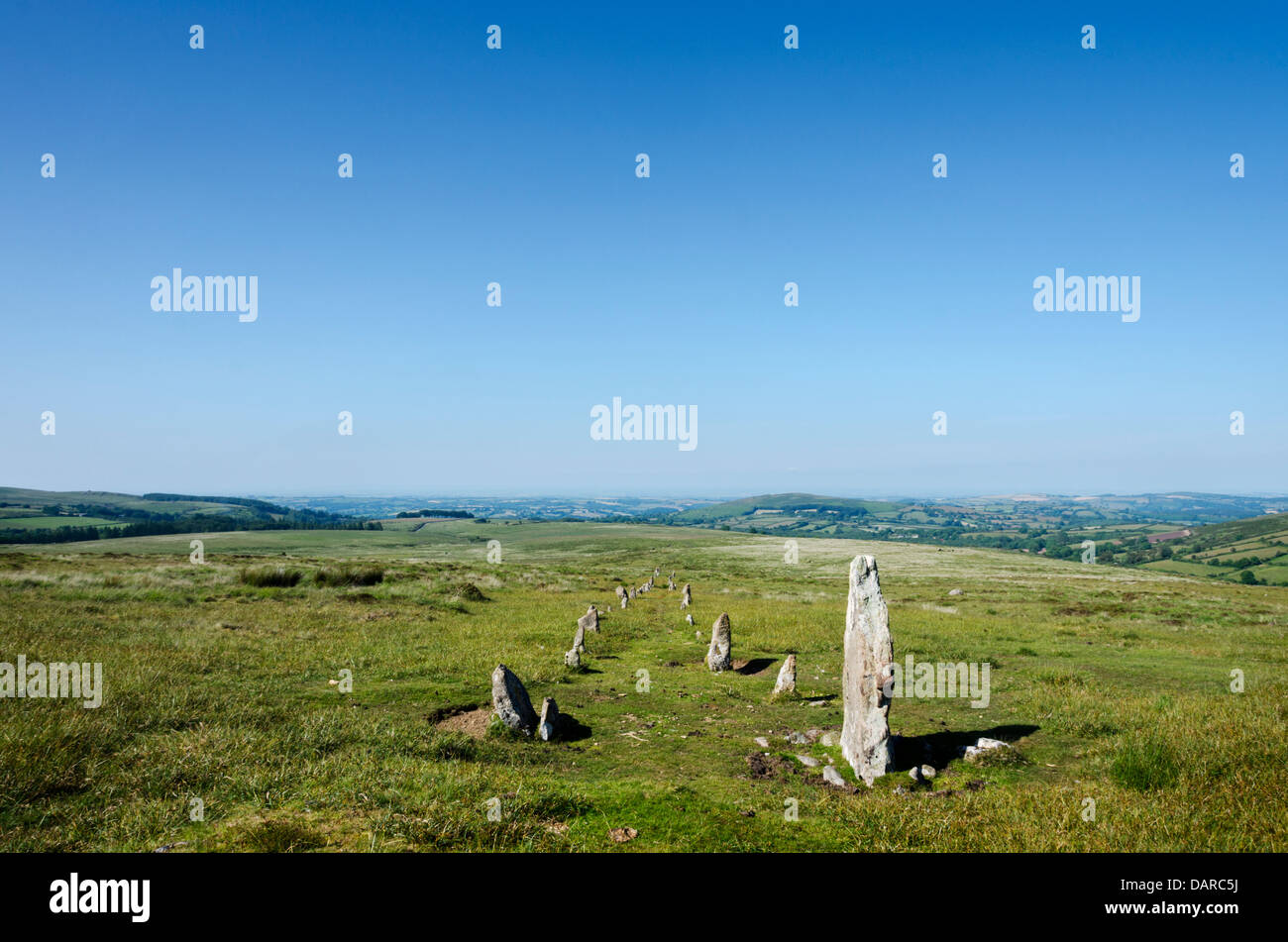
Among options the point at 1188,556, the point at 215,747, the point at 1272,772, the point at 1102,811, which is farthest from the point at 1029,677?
the point at 1188,556

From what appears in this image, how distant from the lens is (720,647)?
19.5 m

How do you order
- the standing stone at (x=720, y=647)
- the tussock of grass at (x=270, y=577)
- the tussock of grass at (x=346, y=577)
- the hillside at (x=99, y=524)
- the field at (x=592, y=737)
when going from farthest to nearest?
the hillside at (x=99, y=524) < the tussock of grass at (x=346, y=577) < the tussock of grass at (x=270, y=577) < the standing stone at (x=720, y=647) < the field at (x=592, y=737)

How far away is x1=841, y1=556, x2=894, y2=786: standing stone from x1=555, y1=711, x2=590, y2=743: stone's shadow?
5.88 meters

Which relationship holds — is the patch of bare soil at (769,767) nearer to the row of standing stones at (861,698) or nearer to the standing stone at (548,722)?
the row of standing stones at (861,698)

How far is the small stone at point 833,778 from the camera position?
10422 mm

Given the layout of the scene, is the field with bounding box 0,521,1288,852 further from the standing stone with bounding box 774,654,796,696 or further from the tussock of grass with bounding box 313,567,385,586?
the tussock of grass with bounding box 313,567,385,586

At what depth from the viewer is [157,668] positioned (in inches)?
608

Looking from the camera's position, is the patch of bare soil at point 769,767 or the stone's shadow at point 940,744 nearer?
the patch of bare soil at point 769,767

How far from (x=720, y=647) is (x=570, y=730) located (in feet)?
Result: 24.5

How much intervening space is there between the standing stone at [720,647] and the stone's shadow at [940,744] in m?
7.25
